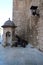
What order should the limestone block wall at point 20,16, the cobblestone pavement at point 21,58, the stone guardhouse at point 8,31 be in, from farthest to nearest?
the limestone block wall at point 20,16 → the stone guardhouse at point 8,31 → the cobblestone pavement at point 21,58

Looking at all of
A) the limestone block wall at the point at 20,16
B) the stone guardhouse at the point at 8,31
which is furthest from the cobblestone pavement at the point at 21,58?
the limestone block wall at the point at 20,16

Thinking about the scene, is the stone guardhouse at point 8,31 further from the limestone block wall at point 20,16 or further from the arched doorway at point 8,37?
the limestone block wall at point 20,16

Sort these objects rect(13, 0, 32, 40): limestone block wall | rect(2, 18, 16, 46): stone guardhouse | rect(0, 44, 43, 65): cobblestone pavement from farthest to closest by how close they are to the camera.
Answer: rect(13, 0, 32, 40): limestone block wall < rect(2, 18, 16, 46): stone guardhouse < rect(0, 44, 43, 65): cobblestone pavement

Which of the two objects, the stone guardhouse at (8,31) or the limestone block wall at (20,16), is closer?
the stone guardhouse at (8,31)

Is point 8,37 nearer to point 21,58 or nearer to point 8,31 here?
point 8,31

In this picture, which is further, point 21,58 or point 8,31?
point 8,31

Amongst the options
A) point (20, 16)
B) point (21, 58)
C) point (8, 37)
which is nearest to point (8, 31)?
point (8, 37)

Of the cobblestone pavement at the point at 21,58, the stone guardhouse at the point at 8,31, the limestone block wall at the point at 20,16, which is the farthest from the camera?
the limestone block wall at the point at 20,16

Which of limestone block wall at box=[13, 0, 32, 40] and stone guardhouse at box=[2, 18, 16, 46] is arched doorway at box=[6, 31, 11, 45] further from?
limestone block wall at box=[13, 0, 32, 40]

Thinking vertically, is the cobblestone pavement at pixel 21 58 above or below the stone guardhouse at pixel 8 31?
below

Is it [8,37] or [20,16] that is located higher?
Answer: [20,16]

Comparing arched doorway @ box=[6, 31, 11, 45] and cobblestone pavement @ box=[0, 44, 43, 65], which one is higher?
arched doorway @ box=[6, 31, 11, 45]

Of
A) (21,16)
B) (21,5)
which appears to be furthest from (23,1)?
(21,16)

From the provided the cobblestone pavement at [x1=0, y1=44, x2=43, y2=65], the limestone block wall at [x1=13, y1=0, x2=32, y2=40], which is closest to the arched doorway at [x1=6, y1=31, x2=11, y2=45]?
the limestone block wall at [x1=13, y1=0, x2=32, y2=40]
